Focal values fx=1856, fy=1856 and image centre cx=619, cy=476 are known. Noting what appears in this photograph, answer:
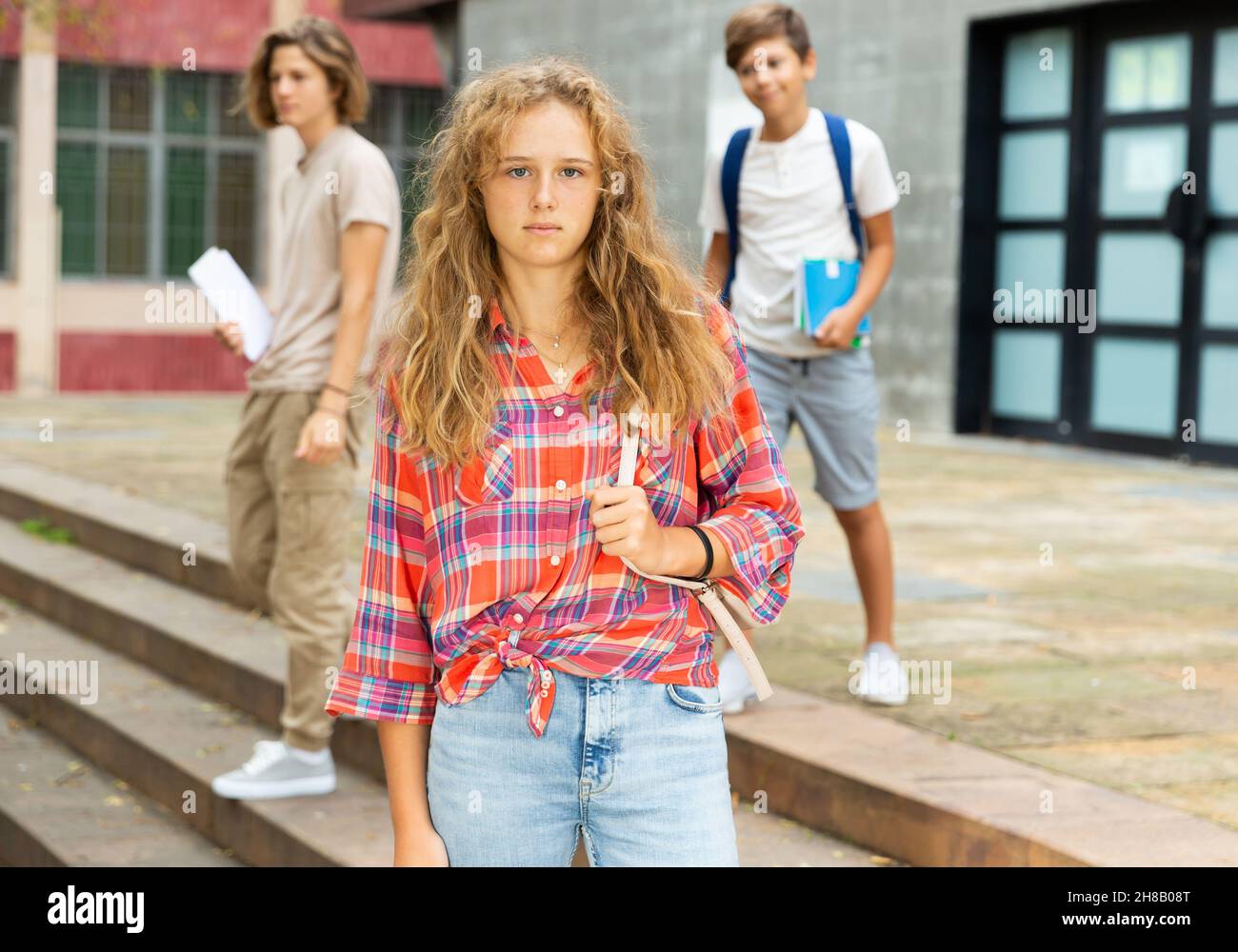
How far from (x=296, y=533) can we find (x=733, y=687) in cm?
125

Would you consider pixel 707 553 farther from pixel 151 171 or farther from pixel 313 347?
pixel 151 171


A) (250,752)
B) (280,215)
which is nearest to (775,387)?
(280,215)

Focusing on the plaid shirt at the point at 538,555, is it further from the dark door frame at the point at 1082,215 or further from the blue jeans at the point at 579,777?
the dark door frame at the point at 1082,215

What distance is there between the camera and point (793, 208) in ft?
17.0

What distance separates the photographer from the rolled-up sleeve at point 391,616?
2480 mm

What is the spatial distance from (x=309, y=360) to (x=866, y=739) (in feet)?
5.67

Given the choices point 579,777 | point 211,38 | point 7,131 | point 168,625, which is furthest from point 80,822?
point 211,38

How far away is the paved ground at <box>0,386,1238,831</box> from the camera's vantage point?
15.6 feet

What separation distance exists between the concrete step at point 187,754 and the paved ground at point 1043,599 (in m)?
1.22

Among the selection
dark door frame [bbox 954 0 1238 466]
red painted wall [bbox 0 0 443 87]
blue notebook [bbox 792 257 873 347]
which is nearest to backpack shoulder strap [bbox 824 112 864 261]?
blue notebook [bbox 792 257 873 347]

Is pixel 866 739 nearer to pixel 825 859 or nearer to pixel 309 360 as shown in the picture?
pixel 825 859

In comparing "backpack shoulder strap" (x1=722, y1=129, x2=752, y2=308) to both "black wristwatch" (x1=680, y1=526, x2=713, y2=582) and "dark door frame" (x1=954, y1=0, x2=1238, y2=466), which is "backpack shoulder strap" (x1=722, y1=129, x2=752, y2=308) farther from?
"dark door frame" (x1=954, y1=0, x2=1238, y2=466)

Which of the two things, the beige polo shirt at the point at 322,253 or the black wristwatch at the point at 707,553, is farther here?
the beige polo shirt at the point at 322,253

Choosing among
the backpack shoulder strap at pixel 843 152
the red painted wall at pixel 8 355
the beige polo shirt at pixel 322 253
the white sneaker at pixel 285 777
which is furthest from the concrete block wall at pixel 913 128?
the white sneaker at pixel 285 777
